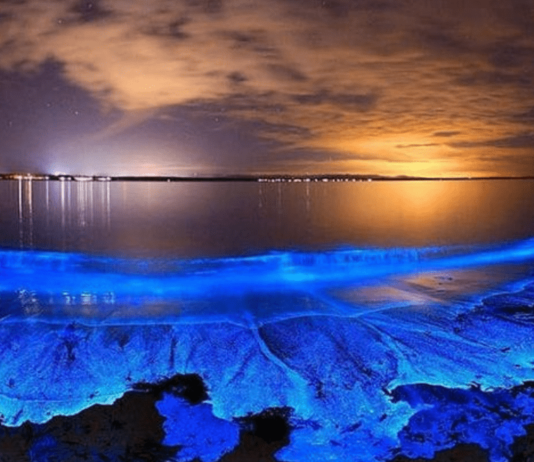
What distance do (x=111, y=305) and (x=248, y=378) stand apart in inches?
98.1

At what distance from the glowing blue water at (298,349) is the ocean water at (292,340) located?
1 centimetres

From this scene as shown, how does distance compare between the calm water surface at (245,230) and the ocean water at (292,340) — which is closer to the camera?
the ocean water at (292,340)

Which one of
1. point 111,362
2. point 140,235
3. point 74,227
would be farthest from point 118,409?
point 74,227

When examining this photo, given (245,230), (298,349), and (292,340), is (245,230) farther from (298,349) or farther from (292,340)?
(298,349)

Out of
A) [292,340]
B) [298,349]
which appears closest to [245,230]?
[292,340]

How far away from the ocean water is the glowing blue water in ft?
0.05

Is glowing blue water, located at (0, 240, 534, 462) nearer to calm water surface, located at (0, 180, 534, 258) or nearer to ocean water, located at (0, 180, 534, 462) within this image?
ocean water, located at (0, 180, 534, 462)

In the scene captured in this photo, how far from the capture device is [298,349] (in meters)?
4.27

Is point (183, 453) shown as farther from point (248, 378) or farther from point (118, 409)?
point (248, 378)

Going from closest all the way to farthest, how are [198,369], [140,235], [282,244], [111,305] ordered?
[198,369] < [111,305] < [282,244] < [140,235]

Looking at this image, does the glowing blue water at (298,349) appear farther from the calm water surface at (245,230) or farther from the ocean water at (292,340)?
the calm water surface at (245,230)

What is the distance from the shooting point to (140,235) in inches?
466

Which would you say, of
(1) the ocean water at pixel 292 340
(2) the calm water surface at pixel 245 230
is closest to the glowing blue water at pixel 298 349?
(1) the ocean water at pixel 292 340

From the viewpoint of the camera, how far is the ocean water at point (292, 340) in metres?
3.06
